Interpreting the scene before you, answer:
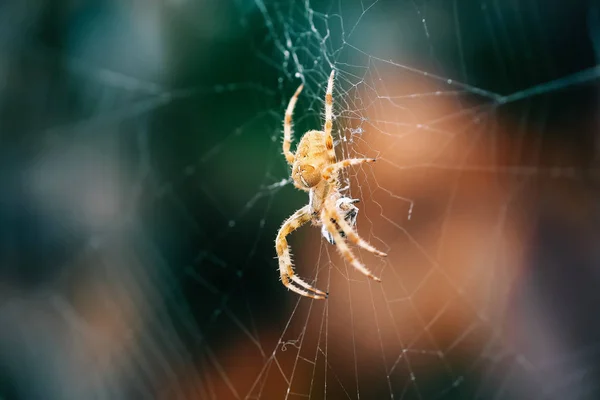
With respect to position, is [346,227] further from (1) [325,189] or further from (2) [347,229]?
(1) [325,189]

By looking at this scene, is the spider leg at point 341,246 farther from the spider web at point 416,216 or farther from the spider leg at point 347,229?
the spider web at point 416,216

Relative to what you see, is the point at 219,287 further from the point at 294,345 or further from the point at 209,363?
the point at 294,345

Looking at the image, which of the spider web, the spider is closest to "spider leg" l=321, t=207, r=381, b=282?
the spider

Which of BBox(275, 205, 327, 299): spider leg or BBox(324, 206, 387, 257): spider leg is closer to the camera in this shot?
BBox(324, 206, 387, 257): spider leg

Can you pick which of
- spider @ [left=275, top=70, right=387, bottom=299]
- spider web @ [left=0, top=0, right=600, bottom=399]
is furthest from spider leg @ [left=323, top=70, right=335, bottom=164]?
spider web @ [left=0, top=0, right=600, bottom=399]

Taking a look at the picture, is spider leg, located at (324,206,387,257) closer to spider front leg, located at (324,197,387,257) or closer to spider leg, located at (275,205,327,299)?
spider front leg, located at (324,197,387,257)

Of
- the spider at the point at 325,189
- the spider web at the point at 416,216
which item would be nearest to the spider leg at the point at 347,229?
the spider at the point at 325,189

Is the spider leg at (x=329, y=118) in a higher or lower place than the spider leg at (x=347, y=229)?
higher

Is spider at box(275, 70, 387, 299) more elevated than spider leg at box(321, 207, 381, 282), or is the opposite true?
spider at box(275, 70, 387, 299)

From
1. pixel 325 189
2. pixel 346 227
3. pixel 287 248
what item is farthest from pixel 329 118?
pixel 287 248

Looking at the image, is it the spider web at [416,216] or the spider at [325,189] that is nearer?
the spider at [325,189]
